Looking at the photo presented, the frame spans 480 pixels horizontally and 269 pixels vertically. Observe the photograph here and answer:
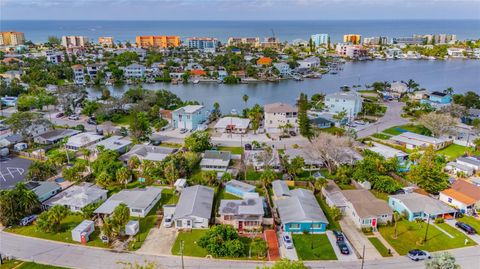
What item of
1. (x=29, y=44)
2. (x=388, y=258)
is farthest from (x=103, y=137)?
(x=29, y=44)

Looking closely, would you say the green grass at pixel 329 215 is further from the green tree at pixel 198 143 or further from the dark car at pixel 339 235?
the green tree at pixel 198 143

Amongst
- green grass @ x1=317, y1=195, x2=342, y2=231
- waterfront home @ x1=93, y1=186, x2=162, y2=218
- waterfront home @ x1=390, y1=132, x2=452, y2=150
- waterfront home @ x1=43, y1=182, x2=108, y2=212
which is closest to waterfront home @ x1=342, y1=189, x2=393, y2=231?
green grass @ x1=317, y1=195, x2=342, y2=231

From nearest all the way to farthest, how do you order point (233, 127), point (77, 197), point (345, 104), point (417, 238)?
point (417, 238) → point (77, 197) → point (233, 127) → point (345, 104)

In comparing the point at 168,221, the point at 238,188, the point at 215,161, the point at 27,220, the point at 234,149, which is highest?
the point at 215,161

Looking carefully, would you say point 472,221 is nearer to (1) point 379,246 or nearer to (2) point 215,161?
(1) point 379,246

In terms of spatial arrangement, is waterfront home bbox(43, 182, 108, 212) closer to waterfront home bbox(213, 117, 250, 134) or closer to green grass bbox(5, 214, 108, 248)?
green grass bbox(5, 214, 108, 248)

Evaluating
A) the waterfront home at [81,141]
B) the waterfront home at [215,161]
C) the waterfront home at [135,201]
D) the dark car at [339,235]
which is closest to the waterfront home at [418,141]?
the waterfront home at [215,161]

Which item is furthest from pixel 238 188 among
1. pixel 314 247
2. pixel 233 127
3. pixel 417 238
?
pixel 233 127
